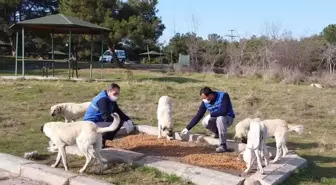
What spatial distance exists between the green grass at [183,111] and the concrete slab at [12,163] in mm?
795

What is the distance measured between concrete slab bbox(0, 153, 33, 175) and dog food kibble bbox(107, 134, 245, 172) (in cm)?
169

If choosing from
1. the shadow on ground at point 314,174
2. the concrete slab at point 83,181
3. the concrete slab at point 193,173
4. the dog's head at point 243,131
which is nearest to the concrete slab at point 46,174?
the concrete slab at point 83,181

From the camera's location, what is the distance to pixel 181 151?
7.41m

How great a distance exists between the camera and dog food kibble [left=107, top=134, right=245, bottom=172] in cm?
655

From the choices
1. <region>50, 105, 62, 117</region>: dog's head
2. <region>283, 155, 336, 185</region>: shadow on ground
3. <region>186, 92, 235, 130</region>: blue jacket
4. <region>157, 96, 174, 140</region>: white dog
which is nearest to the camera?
<region>283, 155, 336, 185</region>: shadow on ground

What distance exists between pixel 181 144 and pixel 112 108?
1663 millimetres

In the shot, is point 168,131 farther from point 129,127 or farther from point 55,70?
point 55,70

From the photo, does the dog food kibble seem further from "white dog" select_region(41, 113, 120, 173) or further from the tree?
the tree

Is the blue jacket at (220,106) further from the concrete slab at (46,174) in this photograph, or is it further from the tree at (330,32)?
the tree at (330,32)

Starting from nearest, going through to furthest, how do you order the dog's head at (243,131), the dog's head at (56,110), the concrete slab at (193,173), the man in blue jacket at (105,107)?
the concrete slab at (193,173) → the man in blue jacket at (105,107) → the dog's head at (243,131) → the dog's head at (56,110)

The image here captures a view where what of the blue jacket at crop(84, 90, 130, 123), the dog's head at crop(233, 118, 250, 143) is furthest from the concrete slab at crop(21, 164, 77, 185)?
the dog's head at crop(233, 118, 250, 143)

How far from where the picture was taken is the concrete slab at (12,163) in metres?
6.16

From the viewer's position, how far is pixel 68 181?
557 cm

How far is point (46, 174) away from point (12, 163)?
2.49 ft
